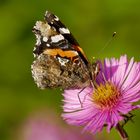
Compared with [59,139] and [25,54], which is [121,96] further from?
[25,54]

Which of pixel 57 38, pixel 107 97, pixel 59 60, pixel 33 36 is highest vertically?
pixel 33 36

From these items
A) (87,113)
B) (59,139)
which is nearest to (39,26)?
(87,113)

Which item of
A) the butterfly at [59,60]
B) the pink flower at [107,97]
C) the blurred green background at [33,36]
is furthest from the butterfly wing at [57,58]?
the blurred green background at [33,36]

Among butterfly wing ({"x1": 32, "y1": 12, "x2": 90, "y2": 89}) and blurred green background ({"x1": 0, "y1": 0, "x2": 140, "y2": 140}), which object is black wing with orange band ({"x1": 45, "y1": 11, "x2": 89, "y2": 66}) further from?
blurred green background ({"x1": 0, "y1": 0, "x2": 140, "y2": 140})

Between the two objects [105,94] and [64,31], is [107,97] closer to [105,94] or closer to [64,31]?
[105,94]

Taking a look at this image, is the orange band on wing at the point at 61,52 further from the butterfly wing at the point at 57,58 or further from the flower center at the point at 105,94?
the flower center at the point at 105,94

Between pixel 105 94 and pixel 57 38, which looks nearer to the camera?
pixel 57 38

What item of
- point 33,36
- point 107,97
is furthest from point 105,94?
point 33,36
